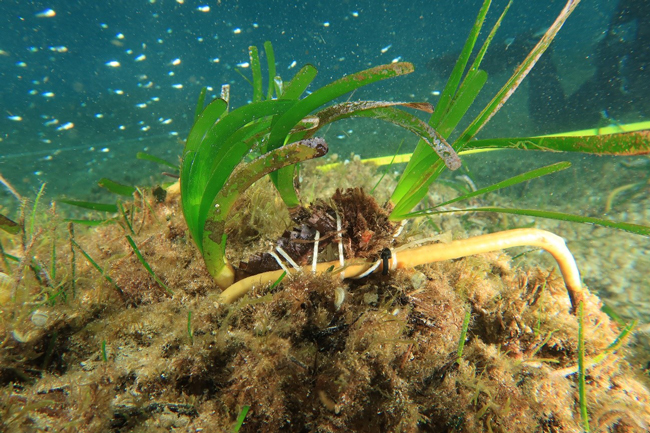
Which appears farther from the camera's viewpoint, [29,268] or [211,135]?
[29,268]

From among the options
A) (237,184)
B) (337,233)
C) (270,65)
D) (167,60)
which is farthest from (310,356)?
(167,60)

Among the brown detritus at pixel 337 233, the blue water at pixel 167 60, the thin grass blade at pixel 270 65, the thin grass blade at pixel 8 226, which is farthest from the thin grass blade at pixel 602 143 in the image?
the blue water at pixel 167 60

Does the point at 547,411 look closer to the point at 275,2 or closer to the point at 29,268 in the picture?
the point at 29,268

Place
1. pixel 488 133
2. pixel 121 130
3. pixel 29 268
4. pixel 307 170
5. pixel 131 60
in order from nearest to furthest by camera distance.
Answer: pixel 29 268
pixel 307 170
pixel 488 133
pixel 121 130
pixel 131 60

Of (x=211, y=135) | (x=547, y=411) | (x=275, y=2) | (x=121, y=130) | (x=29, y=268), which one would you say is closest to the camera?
(x=547, y=411)

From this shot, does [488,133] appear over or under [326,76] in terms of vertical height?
under

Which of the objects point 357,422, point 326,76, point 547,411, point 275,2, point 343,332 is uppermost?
point 275,2

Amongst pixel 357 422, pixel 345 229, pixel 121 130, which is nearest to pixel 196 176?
pixel 345 229

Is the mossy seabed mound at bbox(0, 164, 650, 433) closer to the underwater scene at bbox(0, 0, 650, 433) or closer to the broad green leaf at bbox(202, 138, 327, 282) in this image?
the underwater scene at bbox(0, 0, 650, 433)

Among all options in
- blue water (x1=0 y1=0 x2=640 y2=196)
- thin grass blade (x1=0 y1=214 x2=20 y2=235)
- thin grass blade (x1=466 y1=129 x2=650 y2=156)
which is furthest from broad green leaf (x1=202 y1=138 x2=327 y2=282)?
blue water (x1=0 y1=0 x2=640 y2=196)
